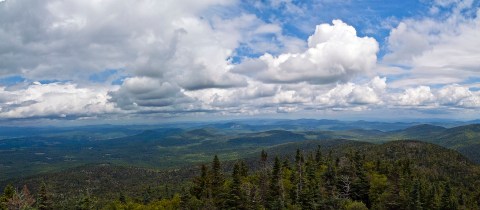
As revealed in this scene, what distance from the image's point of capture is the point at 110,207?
506 ft

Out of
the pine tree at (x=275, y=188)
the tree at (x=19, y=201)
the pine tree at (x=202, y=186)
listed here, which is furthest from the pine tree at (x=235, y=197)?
the tree at (x=19, y=201)

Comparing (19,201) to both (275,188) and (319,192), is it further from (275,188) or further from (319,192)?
(319,192)

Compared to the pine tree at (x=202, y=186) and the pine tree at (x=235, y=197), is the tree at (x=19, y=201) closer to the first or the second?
the pine tree at (x=235, y=197)

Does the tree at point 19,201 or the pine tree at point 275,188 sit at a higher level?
the tree at point 19,201

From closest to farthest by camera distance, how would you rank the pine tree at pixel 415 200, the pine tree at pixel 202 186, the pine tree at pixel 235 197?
1. the pine tree at pixel 235 197
2. the pine tree at pixel 415 200
3. the pine tree at pixel 202 186

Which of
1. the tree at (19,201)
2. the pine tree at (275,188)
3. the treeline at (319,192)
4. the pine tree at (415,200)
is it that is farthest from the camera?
the pine tree at (275,188)

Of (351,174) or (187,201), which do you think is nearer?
(187,201)

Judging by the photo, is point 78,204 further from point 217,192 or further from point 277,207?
point 277,207

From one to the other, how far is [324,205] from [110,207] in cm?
8872

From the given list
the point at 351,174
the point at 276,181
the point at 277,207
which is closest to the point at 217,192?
the point at 276,181

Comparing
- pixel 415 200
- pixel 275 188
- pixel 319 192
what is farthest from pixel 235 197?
pixel 415 200

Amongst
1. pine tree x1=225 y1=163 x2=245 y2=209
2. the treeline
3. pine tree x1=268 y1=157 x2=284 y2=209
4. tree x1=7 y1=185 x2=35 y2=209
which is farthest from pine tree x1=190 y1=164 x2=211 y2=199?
tree x1=7 y1=185 x2=35 y2=209

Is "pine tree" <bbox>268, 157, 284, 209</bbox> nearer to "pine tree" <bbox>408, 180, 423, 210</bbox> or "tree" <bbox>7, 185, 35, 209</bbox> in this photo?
"pine tree" <bbox>408, 180, 423, 210</bbox>

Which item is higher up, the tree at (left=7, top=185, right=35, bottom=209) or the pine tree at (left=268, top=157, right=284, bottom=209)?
the tree at (left=7, top=185, right=35, bottom=209)
